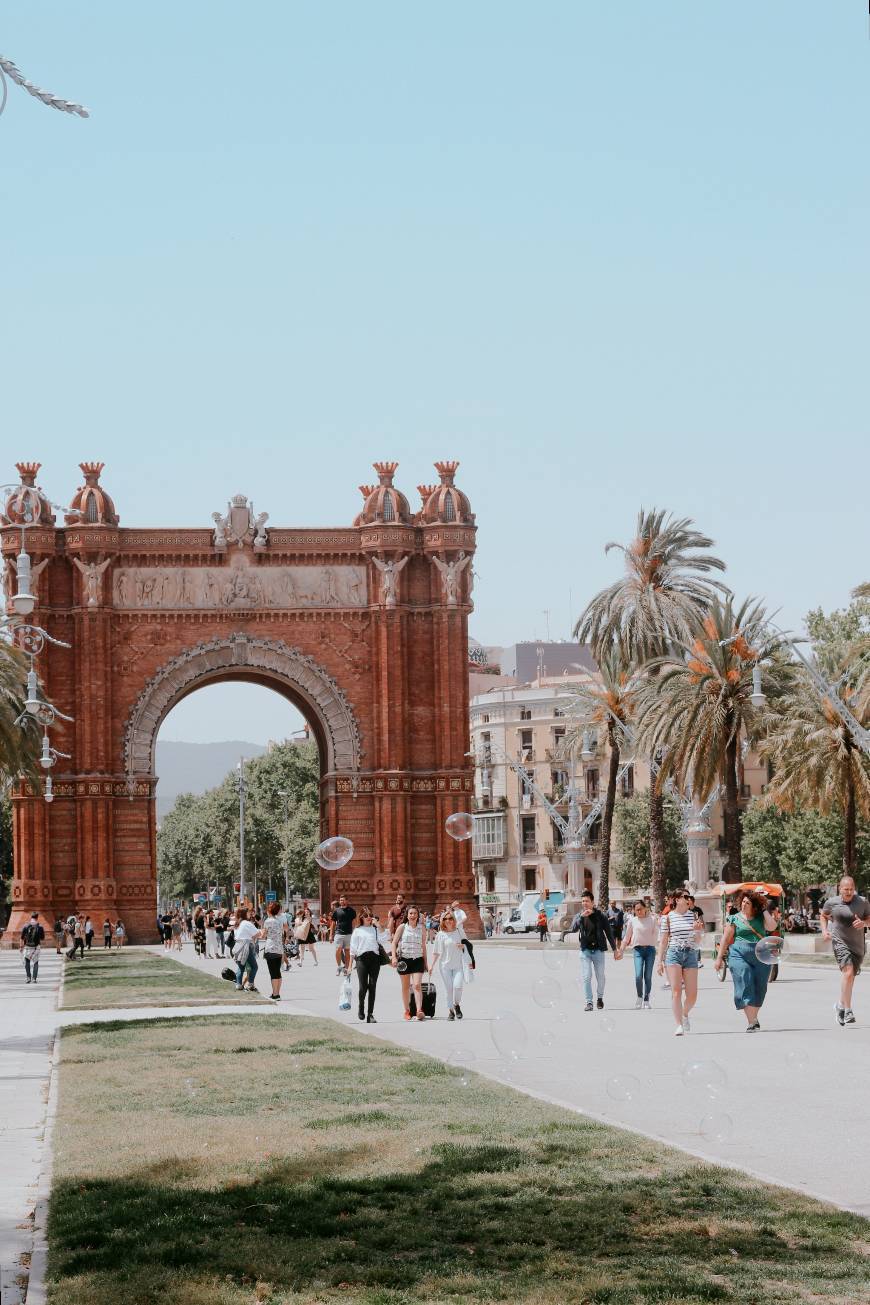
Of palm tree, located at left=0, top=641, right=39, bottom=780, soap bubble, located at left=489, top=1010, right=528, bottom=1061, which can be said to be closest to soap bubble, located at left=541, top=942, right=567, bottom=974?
palm tree, located at left=0, top=641, right=39, bottom=780

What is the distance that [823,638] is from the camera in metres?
75.9

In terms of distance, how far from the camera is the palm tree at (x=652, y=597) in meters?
53.2

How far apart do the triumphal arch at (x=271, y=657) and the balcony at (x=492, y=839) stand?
51.5 meters

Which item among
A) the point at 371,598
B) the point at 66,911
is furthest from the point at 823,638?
the point at 66,911

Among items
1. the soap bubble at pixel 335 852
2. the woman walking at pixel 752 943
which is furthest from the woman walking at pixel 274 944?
the soap bubble at pixel 335 852

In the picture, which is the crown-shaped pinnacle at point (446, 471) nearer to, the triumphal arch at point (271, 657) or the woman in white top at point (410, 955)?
the triumphal arch at point (271, 657)

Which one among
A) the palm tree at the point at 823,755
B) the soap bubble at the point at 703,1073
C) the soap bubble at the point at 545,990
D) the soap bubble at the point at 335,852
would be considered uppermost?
the palm tree at the point at 823,755

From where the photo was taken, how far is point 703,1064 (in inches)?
479

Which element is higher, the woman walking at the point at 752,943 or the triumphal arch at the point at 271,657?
the triumphal arch at the point at 271,657

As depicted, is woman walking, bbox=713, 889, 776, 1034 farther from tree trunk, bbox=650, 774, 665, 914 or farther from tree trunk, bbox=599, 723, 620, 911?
tree trunk, bbox=599, 723, 620, 911

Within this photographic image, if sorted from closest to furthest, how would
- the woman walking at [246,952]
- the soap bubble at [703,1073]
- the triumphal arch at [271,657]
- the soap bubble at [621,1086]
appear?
the soap bubble at [703,1073] → the soap bubble at [621,1086] → the woman walking at [246,952] → the triumphal arch at [271,657]

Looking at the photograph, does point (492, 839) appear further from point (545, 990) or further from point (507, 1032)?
point (507, 1032)

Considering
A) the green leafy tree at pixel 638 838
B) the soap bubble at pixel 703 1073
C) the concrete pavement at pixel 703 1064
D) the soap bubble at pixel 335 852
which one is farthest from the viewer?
the green leafy tree at pixel 638 838

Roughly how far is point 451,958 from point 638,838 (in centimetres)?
7876
